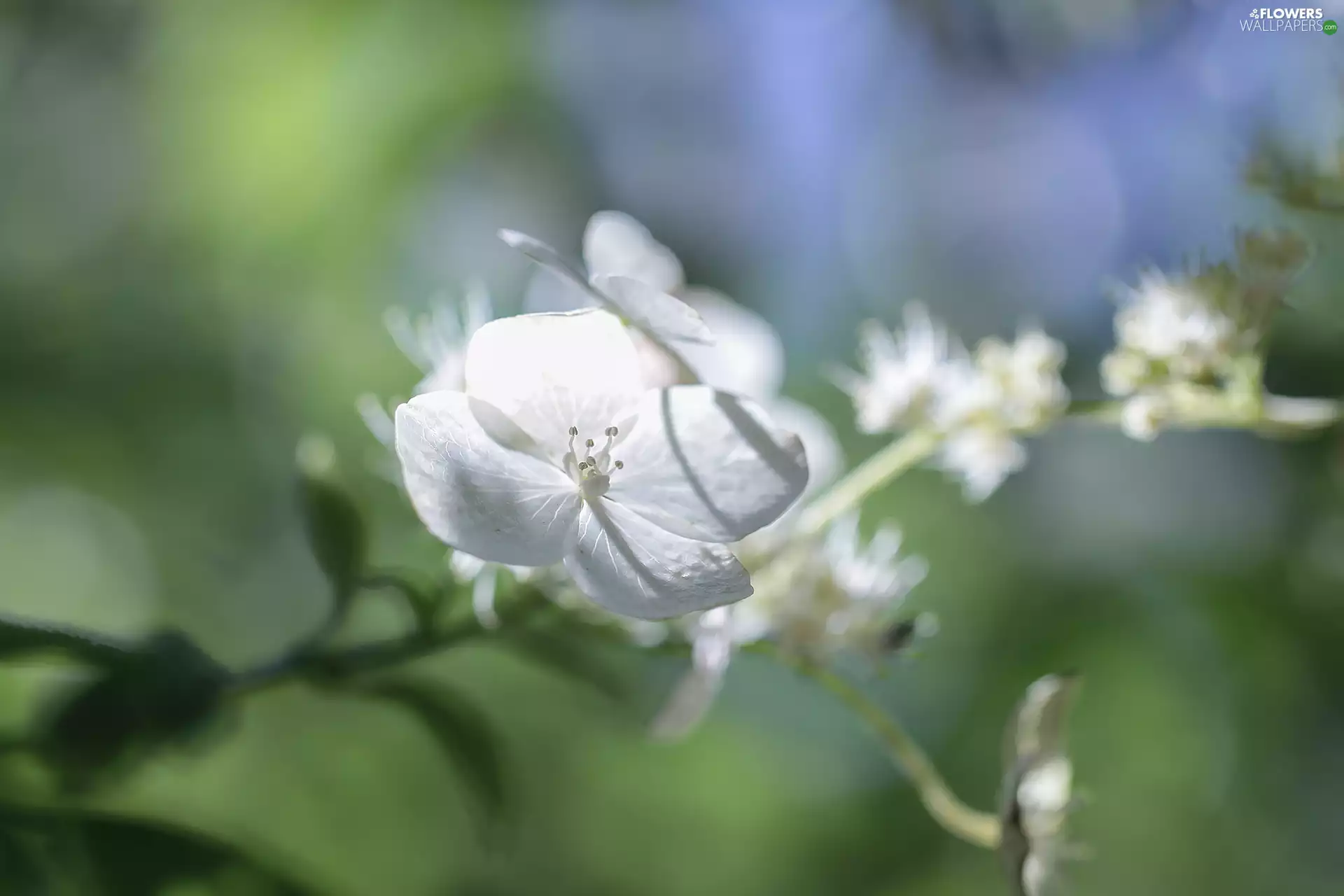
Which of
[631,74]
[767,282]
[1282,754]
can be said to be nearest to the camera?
[1282,754]

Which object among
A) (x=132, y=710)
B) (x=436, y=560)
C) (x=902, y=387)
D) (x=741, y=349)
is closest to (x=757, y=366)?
(x=741, y=349)

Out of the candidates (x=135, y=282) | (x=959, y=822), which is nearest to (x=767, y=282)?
(x=135, y=282)

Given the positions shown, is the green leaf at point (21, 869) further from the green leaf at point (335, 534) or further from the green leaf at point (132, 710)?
the green leaf at point (335, 534)

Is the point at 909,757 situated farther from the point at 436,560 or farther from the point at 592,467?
the point at 436,560

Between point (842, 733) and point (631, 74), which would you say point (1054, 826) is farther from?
point (631, 74)

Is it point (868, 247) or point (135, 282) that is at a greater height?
point (135, 282)

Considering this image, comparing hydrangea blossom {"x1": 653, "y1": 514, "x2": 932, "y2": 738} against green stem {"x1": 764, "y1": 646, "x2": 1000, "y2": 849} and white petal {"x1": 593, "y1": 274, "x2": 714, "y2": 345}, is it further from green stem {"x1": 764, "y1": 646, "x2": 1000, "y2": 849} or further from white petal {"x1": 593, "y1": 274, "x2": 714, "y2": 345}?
white petal {"x1": 593, "y1": 274, "x2": 714, "y2": 345}

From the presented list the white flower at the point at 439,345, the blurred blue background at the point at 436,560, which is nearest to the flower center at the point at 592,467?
the white flower at the point at 439,345

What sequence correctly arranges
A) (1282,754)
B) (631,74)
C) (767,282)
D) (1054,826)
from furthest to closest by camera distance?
(631,74)
(767,282)
(1282,754)
(1054,826)
